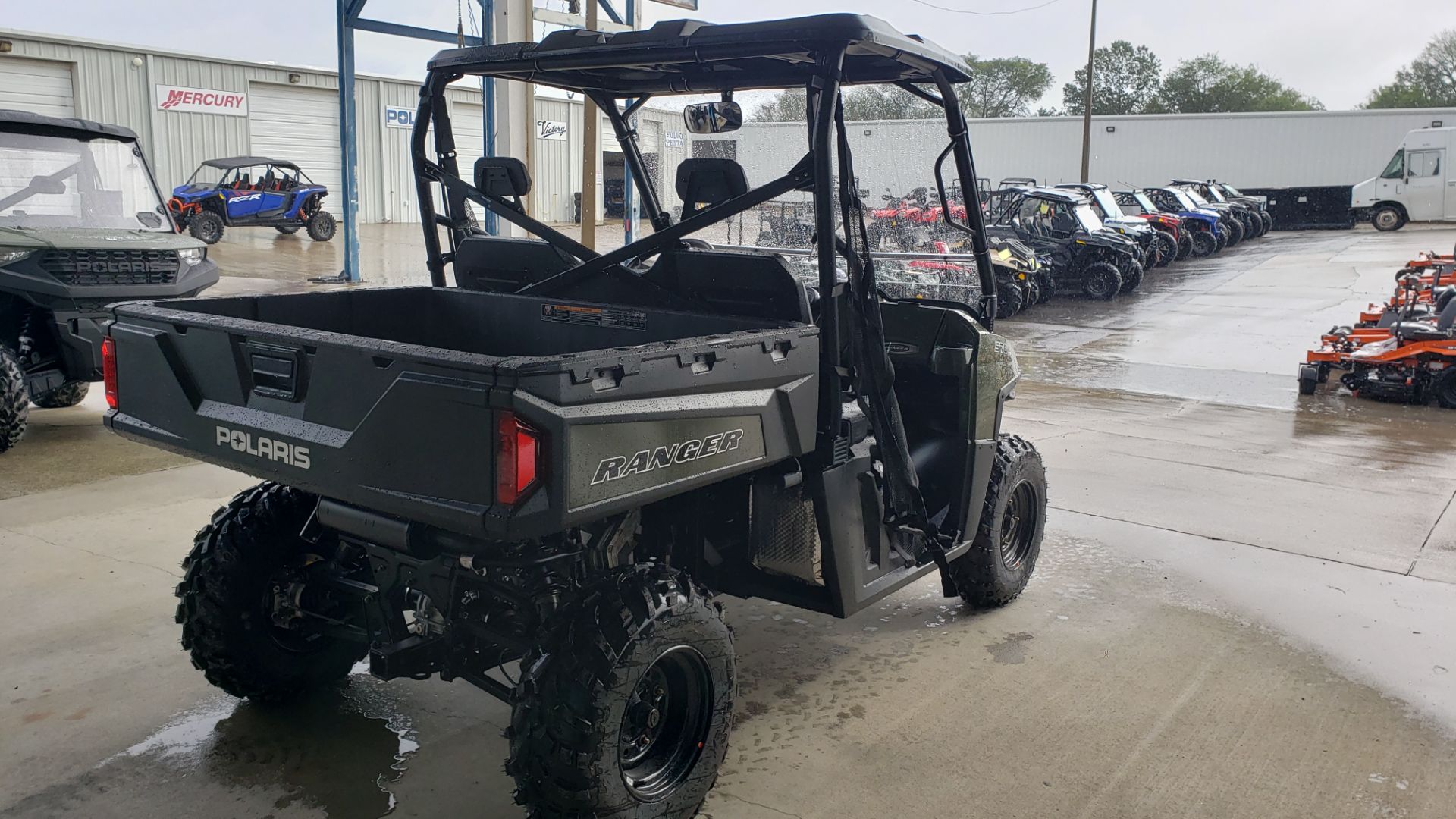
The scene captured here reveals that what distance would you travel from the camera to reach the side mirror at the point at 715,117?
3.83 meters

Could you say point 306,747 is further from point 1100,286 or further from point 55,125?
point 1100,286

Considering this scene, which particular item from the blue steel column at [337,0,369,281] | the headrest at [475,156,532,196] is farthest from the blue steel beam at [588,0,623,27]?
the headrest at [475,156,532,196]

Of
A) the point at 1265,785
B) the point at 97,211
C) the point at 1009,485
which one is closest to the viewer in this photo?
the point at 1265,785

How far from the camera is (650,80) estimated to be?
13.5 ft

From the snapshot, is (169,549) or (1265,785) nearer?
(1265,785)

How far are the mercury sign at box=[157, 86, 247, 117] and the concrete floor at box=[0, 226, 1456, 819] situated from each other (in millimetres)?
24325

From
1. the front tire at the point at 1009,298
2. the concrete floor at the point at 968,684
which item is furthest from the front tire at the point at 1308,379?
the front tire at the point at 1009,298

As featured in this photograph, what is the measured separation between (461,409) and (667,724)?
3.67ft

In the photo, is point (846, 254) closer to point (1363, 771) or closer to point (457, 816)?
point (457, 816)

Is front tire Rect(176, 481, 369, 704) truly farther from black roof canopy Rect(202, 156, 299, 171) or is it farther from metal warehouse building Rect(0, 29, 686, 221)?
black roof canopy Rect(202, 156, 299, 171)

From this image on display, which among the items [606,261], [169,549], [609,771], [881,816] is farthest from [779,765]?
[169,549]

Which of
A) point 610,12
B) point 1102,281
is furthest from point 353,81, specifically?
point 1102,281

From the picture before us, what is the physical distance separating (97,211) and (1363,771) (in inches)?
298

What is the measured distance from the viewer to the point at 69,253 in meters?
6.83
